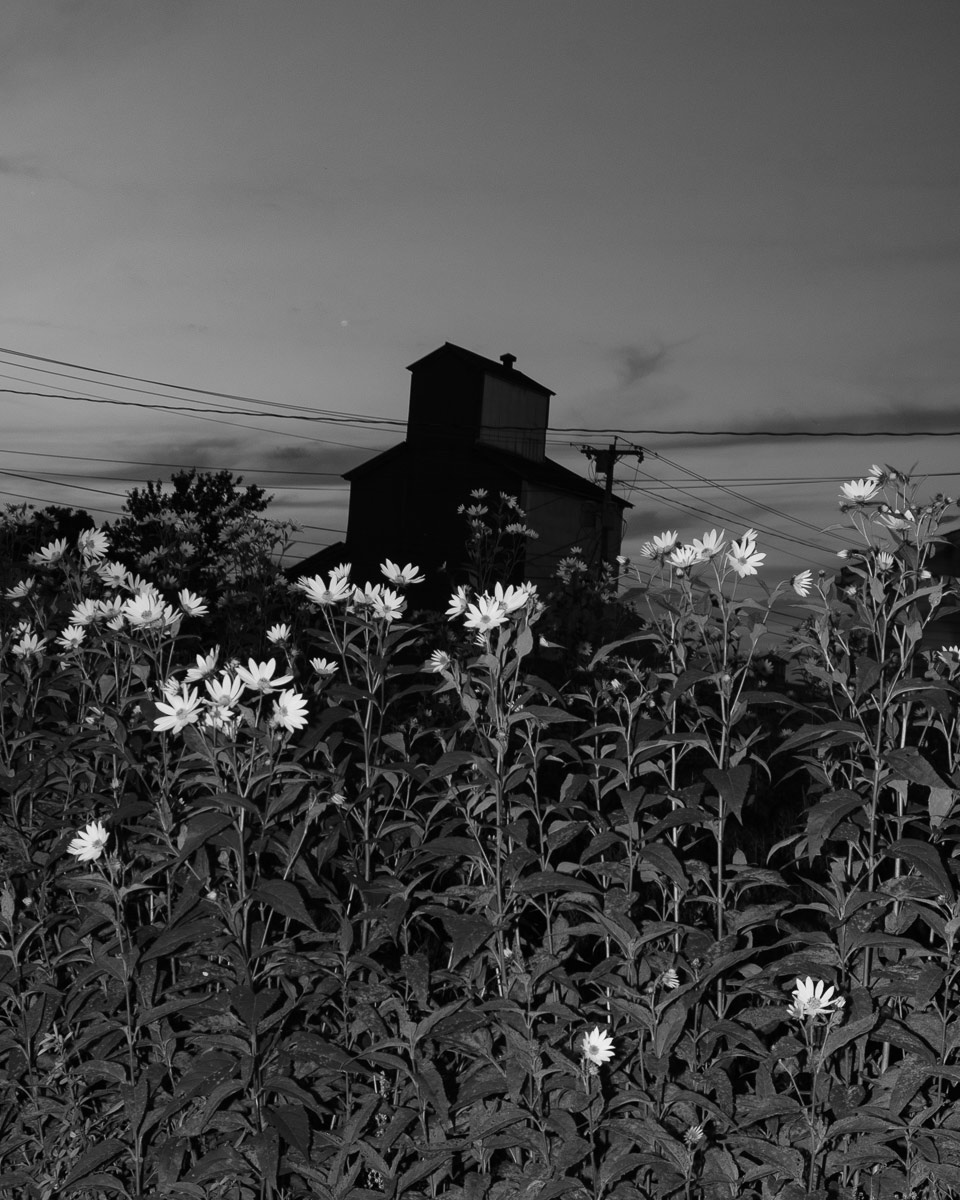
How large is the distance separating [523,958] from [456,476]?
1036 inches

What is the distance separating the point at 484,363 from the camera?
28641 mm

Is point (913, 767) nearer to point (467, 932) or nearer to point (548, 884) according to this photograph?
point (548, 884)

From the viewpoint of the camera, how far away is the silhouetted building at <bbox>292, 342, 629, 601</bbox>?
28.5m

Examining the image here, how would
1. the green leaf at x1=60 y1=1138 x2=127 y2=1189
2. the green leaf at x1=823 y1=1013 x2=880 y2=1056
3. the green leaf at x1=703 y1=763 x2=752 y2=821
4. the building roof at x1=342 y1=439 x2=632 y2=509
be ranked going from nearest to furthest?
the green leaf at x1=823 y1=1013 x2=880 y2=1056, the green leaf at x1=703 y1=763 x2=752 y2=821, the green leaf at x1=60 y1=1138 x2=127 y2=1189, the building roof at x1=342 y1=439 x2=632 y2=509

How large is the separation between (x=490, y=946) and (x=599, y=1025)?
320 mm

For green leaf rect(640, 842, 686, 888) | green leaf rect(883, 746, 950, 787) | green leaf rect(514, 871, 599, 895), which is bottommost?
green leaf rect(514, 871, 599, 895)

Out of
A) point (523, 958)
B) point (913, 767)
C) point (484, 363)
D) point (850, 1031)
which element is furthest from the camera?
point (484, 363)

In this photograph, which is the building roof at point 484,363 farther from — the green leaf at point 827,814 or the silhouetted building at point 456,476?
the green leaf at point 827,814

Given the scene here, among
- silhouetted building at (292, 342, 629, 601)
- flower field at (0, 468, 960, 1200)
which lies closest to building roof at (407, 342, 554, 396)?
silhouetted building at (292, 342, 629, 601)

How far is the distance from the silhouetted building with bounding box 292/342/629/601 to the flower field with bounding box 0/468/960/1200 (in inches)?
960

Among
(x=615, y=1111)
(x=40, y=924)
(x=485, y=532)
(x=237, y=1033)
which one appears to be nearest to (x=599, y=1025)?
(x=615, y=1111)

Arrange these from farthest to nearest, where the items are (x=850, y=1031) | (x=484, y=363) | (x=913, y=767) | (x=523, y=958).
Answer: (x=484, y=363) < (x=523, y=958) < (x=913, y=767) < (x=850, y=1031)

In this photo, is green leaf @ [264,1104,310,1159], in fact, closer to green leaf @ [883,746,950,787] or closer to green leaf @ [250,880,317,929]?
green leaf @ [250,880,317,929]

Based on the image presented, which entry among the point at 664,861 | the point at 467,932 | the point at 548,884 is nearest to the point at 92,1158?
the point at 467,932
